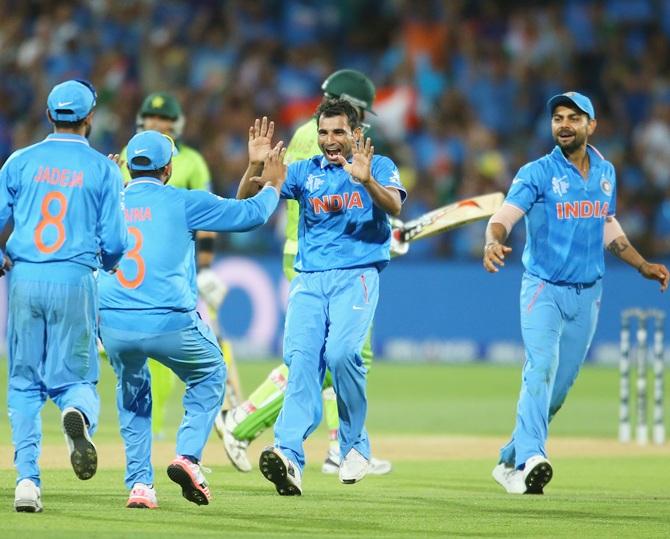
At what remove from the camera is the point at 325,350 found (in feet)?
30.3

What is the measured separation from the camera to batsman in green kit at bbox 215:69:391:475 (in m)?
10.5

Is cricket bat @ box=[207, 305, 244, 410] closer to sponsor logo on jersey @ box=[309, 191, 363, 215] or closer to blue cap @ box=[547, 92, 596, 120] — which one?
sponsor logo on jersey @ box=[309, 191, 363, 215]

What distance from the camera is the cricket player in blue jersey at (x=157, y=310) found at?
27.8 feet

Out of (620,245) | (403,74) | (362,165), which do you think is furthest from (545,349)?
(403,74)

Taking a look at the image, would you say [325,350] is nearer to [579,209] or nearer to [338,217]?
[338,217]

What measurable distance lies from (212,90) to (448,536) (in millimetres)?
17415

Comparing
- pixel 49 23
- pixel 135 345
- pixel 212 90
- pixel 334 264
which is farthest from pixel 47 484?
pixel 49 23

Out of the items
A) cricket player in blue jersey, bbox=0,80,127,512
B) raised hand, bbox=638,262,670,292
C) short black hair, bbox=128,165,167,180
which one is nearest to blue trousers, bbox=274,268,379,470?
short black hair, bbox=128,165,167,180

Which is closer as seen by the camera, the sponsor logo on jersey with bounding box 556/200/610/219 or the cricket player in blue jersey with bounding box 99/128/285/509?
the cricket player in blue jersey with bounding box 99/128/285/509

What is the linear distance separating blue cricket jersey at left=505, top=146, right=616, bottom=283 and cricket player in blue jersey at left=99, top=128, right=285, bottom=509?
7.15 feet

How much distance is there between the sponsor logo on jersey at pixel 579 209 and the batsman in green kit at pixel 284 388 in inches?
59.6

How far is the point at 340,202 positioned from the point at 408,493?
190 centimetres

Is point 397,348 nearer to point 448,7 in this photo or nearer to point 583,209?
point 448,7

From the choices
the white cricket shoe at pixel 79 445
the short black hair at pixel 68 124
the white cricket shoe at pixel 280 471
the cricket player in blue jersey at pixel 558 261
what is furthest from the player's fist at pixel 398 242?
the white cricket shoe at pixel 79 445
